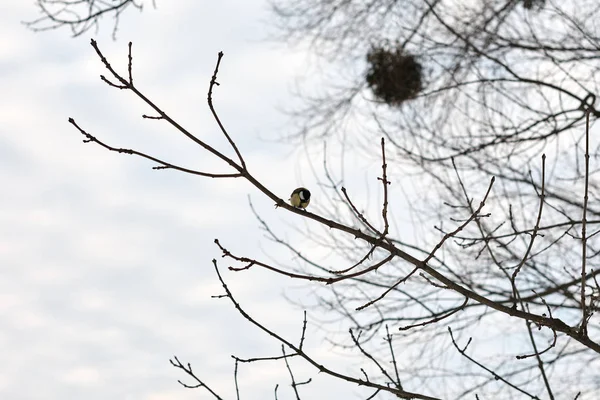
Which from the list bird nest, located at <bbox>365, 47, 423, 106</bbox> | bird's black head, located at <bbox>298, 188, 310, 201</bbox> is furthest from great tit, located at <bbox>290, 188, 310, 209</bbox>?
bird nest, located at <bbox>365, 47, 423, 106</bbox>

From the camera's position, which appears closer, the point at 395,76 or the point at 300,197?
the point at 300,197

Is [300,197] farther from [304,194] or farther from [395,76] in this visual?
[395,76]

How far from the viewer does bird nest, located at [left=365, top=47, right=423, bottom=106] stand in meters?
6.55

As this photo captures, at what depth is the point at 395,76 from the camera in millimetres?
6660

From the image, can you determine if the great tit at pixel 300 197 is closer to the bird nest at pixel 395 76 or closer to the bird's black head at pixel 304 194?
the bird's black head at pixel 304 194

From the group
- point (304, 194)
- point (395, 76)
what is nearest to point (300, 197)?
point (304, 194)

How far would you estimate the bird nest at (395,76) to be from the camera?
258 inches

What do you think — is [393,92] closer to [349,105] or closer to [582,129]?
[349,105]

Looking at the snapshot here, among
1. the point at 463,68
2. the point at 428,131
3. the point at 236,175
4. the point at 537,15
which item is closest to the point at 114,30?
the point at 428,131

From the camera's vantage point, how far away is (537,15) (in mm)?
5930

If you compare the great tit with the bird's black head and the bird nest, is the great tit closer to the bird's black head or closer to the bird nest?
the bird's black head

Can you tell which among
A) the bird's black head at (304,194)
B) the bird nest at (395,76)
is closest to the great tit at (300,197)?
the bird's black head at (304,194)

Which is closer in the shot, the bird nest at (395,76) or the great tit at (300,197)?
the great tit at (300,197)

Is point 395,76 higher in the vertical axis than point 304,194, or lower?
higher
